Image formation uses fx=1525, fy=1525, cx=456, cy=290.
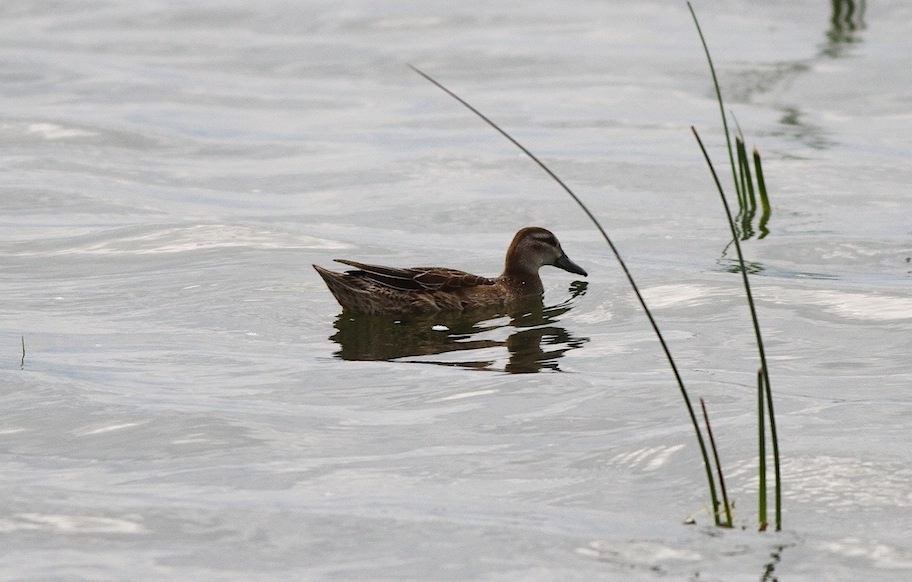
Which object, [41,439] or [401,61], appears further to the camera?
[401,61]

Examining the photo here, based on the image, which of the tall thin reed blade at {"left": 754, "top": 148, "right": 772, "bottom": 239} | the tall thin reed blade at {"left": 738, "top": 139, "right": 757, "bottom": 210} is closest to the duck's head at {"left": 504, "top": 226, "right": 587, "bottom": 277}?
the tall thin reed blade at {"left": 738, "top": 139, "right": 757, "bottom": 210}

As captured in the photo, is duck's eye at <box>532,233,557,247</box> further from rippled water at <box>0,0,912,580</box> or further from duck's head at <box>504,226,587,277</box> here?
rippled water at <box>0,0,912,580</box>

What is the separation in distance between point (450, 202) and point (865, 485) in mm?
7737

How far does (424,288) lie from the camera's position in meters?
10.5

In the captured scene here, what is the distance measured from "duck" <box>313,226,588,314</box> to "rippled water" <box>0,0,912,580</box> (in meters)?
0.18

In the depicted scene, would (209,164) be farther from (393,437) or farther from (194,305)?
(393,437)

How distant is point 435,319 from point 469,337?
2.11 feet

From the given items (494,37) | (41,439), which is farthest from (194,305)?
(494,37)

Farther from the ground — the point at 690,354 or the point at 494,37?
the point at 494,37

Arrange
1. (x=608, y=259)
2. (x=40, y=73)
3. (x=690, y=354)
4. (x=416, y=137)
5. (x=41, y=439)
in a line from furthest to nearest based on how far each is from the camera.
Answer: (x=40, y=73), (x=416, y=137), (x=608, y=259), (x=690, y=354), (x=41, y=439)

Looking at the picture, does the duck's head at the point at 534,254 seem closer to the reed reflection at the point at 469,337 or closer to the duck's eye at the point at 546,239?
the duck's eye at the point at 546,239

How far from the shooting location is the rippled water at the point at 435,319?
20.2 ft

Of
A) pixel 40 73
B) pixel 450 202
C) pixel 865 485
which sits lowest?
pixel 865 485

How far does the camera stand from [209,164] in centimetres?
1581
